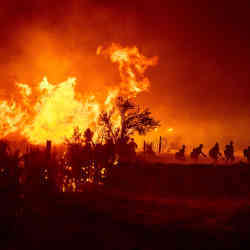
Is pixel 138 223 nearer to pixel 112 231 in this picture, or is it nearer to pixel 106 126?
pixel 112 231

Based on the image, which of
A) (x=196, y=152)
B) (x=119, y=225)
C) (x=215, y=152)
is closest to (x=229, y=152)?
(x=215, y=152)

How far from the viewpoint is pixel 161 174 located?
→ 963 inches

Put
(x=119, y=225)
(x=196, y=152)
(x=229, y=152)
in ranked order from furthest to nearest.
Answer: (x=196, y=152) < (x=229, y=152) < (x=119, y=225)

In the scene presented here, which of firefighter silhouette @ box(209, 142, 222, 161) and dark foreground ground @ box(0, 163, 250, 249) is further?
firefighter silhouette @ box(209, 142, 222, 161)

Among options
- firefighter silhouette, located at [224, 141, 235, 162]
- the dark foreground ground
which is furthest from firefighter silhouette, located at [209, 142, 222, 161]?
the dark foreground ground

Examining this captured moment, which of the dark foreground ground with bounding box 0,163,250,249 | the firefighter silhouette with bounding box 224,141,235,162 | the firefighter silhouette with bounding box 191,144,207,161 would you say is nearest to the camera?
the dark foreground ground with bounding box 0,163,250,249

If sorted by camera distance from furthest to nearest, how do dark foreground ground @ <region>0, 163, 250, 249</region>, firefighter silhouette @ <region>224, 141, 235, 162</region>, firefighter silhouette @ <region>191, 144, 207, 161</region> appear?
firefighter silhouette @ <region>191, 144, 207, 161</region>
firefighter silhouette @ <region>224, 141, 235, 162</region>
dark foreground ground @ <region>0, 163, 250, 249</region>

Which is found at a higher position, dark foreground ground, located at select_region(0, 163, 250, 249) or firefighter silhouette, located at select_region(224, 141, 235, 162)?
firefighter silhouette, located at select_region(224, 141, 235, 162)

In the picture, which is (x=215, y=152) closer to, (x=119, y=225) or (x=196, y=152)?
(x=196, y=152)

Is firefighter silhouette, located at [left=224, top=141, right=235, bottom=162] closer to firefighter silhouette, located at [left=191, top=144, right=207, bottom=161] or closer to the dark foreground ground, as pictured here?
firefighter silhouette, located at [left=191, top=144, right=207, bottom=161]

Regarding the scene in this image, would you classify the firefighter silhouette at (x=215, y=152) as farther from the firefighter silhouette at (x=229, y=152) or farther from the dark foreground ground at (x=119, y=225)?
the dark foreground ground at (x=119, y=225)

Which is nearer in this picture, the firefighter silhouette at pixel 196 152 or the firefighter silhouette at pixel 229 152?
the firefighter silhouette at pixel 229 152

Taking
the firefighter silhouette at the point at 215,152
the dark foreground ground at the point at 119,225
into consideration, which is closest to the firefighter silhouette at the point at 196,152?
the firefighter silhouette at the point at 215,152

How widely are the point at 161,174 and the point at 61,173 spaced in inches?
412
